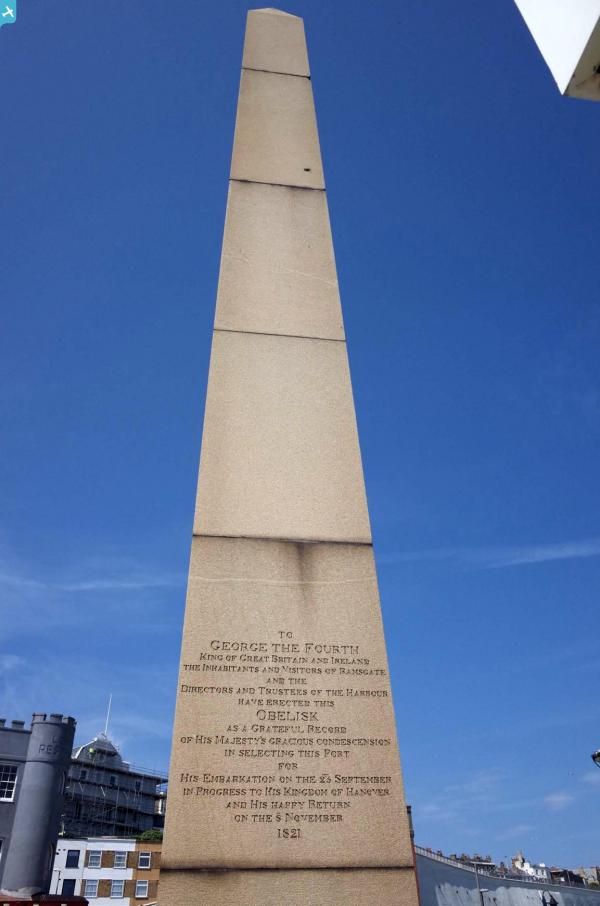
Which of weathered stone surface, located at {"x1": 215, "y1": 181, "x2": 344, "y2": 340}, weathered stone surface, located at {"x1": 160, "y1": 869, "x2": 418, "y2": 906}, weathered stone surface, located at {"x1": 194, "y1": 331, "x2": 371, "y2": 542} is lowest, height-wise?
weathered stone surface, located at {"x1": 160, "y1": 869, "x2": 418, "y2": 906}

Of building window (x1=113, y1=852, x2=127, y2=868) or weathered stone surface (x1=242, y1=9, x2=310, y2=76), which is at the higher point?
weathered stone surface (x1=242, y1=9, x2=310, y2=76)

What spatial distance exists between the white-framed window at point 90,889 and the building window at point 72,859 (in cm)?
129

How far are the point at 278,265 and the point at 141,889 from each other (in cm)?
4838

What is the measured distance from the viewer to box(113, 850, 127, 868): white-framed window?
44.5 metres

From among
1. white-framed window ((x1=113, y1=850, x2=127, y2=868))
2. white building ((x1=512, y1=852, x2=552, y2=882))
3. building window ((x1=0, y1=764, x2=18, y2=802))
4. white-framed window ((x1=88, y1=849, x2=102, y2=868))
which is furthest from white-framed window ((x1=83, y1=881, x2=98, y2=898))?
white building ((x1=512, y1=852, x2=552, y2=882))

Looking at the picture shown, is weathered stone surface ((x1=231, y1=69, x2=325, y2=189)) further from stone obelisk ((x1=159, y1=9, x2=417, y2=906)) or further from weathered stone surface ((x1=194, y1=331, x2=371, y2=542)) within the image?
weathered stone surface ((x1=194, y1=331, x2=371, y2=542))

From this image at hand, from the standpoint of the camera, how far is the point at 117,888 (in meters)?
43.9

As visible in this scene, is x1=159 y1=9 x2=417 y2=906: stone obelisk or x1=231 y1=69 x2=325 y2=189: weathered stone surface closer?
x1=159 y1=9 x2=417 y2=906: stone obelisk

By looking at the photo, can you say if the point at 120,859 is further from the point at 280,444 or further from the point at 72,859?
the point at 280,444

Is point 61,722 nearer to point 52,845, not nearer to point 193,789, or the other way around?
point 52,845

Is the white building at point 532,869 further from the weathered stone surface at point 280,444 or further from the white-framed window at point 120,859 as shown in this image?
the weathered stone surface at point 280,444

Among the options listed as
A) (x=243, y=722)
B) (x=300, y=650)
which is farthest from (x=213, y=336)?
(x=243, y=722)

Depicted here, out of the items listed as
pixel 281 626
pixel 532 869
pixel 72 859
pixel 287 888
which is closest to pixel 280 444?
pixel 281 626

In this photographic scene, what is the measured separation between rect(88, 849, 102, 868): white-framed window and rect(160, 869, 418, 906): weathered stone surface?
1842 inches
